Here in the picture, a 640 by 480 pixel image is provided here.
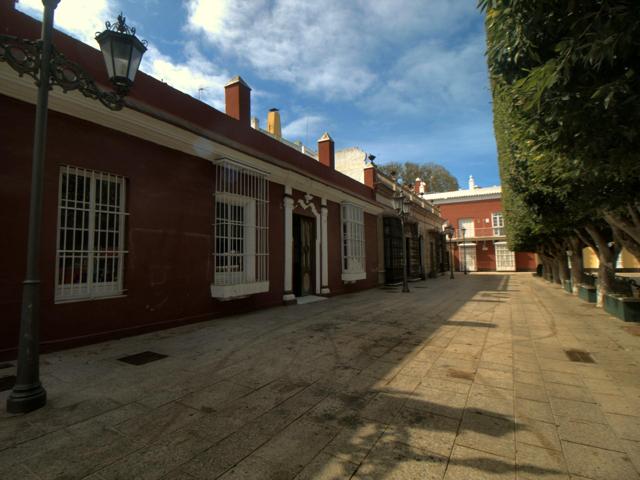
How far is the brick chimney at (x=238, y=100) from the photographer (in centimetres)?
783

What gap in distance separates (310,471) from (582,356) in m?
4.33

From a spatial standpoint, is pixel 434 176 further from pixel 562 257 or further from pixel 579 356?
pixel 579 356

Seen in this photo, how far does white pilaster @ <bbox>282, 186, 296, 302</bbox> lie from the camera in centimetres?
877

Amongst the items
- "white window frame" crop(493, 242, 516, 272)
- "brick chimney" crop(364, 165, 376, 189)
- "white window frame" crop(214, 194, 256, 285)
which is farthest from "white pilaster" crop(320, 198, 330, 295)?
"white window frame" crop(493, 242, 516, 272)

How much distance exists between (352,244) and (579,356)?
27.0 ft

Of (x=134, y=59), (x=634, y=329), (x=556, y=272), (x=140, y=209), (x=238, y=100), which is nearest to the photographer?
(x=134, y=59)

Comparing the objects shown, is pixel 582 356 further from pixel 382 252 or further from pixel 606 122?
pixel 382 252

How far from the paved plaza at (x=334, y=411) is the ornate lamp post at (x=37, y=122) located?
241mm

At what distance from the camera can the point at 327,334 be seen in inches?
215

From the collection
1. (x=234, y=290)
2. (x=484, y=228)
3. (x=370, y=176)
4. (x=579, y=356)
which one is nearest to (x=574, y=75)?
(x=579, y=356)

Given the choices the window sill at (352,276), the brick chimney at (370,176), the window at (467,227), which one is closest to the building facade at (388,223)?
the brick chimney at (370,176)

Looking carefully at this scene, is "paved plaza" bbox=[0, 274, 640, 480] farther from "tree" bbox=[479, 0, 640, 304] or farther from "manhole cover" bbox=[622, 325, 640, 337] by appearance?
"tree" bbox=[479, 0, 640, 304]

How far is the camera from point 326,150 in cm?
1176

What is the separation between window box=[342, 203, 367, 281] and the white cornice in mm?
3749
